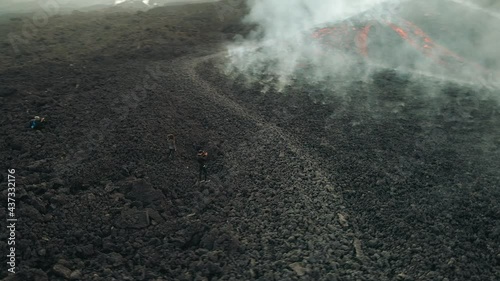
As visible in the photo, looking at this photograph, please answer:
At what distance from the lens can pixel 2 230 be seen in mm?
7164

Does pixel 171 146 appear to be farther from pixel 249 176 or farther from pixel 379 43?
pixel 379 43

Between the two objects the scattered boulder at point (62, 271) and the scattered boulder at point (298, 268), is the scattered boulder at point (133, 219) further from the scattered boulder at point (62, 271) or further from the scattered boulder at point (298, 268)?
the scattered boulder at point (298, 268)

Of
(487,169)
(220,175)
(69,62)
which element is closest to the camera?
(487,169)

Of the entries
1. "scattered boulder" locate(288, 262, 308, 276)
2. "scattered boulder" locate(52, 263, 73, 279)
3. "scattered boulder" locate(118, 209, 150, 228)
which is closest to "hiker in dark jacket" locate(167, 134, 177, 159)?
"scattered boulder" locate(118, 209, 150, 228)

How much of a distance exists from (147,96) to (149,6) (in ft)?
48.3

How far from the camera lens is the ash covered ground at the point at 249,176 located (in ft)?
21.5

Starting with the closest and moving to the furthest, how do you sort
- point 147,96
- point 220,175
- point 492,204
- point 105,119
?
point 492,204, point 220,175, point 105,119, point 147,96

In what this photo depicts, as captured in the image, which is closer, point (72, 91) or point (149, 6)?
point (72, 91)

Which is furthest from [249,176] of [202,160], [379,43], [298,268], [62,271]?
[379,43]

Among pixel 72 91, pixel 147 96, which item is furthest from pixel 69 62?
pixel 147 96

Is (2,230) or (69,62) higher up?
(69,62)

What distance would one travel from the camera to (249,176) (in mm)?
8836

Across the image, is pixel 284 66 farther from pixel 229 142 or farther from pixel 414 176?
pixel 414 176

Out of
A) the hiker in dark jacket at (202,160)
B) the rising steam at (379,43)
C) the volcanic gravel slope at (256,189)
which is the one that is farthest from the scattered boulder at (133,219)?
the rising steam at (379,43)
